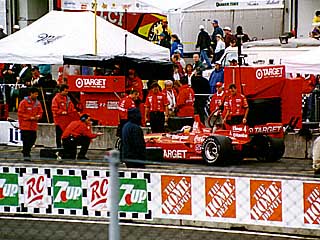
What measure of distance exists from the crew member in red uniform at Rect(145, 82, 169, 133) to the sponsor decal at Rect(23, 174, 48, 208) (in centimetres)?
1022

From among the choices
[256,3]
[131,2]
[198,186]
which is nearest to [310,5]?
[256,3]

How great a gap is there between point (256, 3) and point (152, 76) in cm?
798

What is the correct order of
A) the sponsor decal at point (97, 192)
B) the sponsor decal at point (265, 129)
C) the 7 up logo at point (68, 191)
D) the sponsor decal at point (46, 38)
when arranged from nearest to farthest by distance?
1. the 7 up logo at point (68, 191)
2. the sponsor decal at point (97, 192)
3. the sponsor decal at point (265, 129)
4. the sponsor decal at point (46, 38)

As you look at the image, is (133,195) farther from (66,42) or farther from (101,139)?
(66,42)

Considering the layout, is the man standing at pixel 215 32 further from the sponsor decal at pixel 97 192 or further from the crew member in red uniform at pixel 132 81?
the sponsor decal at pixel 97 192

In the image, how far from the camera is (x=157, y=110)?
20.8 meters

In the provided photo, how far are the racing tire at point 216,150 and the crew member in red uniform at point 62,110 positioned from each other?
2.95m

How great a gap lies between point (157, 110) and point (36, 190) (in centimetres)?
1046

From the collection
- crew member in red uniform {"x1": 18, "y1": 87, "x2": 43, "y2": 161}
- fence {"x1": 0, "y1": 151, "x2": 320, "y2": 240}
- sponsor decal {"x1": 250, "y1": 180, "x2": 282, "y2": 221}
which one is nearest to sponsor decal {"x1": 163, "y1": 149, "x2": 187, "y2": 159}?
crew member in red uniform {"x1": 18, "y1": 87, "x2": 43, "y2": 161}

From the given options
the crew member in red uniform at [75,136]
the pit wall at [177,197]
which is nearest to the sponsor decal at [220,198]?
the pit wall at [177,197]

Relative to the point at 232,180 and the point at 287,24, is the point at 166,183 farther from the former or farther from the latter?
the point at 287,24

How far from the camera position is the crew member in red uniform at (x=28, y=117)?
18.9 metres

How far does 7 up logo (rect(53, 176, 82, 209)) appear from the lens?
10180 millimetres

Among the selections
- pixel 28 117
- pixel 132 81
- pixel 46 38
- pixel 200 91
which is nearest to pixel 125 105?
pixel 28 117
